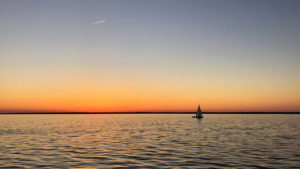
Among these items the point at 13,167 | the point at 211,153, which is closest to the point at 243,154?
the point at 211,153

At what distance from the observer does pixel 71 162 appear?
26.1 meters

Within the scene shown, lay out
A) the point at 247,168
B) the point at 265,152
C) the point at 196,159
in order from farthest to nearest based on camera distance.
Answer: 1. the point at 265,152
2. the point at 196,159
3. the point at 247,168

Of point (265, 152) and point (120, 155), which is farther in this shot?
point (265, 152)

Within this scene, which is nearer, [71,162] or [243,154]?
[71,162]

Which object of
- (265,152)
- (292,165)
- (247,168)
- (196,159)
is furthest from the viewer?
(265,152)

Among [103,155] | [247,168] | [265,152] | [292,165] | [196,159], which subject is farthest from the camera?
[265,152]

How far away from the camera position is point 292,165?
25531 millimetres

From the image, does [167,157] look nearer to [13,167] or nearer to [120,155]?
[120,155]

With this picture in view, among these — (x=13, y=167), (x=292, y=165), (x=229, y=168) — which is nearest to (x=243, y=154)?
(x=292, y=165)

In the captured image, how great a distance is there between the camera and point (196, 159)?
28.1 m

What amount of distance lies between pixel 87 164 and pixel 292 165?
1863 cm

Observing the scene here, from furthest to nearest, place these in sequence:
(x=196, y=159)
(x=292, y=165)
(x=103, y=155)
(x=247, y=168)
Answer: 1. (x=103, y=155)
2. (x=196, y=159)
3. (x=292, y=165)
4. (x=247, y=168)

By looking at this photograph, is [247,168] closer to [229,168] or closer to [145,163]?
[229,168]

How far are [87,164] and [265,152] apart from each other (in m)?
20.8
